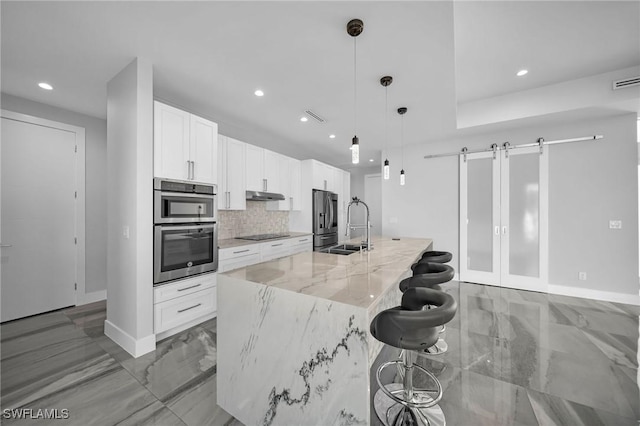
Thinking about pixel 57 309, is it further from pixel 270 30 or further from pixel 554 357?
pixel 554 357

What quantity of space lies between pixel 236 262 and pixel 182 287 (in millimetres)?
743

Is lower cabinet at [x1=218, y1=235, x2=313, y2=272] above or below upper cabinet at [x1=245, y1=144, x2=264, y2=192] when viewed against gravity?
below

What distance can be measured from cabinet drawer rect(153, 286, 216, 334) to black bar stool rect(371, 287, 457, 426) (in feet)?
6.70

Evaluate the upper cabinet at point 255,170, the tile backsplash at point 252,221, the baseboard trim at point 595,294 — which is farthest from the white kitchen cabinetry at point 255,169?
the baseboard trim at point 595,294

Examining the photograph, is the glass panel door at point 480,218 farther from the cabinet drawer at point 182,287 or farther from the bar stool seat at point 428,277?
the cabinet drawer at point 182,287

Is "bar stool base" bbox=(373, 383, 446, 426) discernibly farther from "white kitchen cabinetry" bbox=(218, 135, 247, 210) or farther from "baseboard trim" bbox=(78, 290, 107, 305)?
"baseboard trim" bbox=(78, 290, 107, 305)

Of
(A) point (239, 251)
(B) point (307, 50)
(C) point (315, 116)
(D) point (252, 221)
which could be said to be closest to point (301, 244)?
(D) point (252, 221)

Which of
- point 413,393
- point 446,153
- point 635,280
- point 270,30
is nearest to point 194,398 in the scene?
point 413,393

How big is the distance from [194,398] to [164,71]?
2.90 m

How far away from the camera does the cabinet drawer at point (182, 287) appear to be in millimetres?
2352

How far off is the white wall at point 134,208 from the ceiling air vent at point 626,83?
536 centimetres

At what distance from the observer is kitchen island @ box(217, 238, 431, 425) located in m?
1.11

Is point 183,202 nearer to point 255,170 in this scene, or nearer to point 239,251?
point 239,251

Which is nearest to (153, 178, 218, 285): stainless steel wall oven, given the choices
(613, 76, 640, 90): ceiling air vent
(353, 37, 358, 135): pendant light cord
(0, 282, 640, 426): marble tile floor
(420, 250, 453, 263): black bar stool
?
(0, 282, 640, 426): marble tile floor
